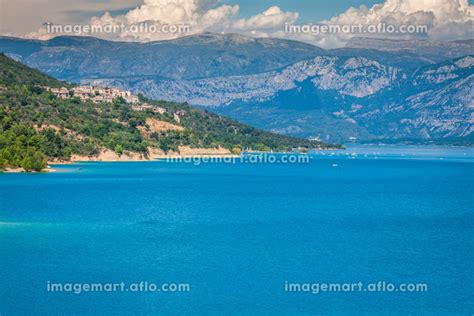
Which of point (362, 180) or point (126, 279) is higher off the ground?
point (126, 279)

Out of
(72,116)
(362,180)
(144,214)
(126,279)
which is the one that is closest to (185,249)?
(126,279)

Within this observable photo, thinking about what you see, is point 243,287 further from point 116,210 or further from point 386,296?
point 116,210

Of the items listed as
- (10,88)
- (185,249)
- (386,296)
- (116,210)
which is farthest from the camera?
(10,88)

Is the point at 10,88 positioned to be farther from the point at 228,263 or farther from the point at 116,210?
the point at 228,263

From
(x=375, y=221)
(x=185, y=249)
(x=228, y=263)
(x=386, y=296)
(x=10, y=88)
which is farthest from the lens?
(x=10, y=88)

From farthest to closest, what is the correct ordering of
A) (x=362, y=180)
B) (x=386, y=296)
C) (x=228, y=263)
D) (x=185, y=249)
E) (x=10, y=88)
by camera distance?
(x=10, y=88), (x=362, y=180), (x=185, y=249), (x=228, y=263), (x=386, y=296)

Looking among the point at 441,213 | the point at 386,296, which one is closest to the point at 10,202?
the point at 441,213

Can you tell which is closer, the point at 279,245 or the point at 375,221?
the point at 279,245
